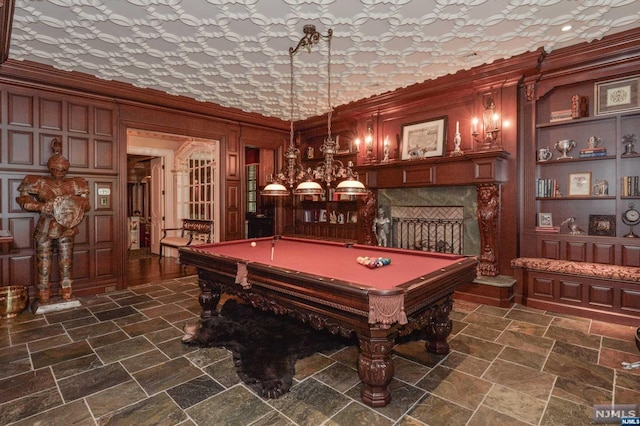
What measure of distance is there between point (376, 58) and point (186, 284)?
14.7 feet

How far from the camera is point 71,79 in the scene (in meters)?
4.42

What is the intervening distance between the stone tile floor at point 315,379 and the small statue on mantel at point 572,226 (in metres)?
1.11

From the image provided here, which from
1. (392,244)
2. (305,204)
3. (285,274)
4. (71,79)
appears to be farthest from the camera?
(305,204)

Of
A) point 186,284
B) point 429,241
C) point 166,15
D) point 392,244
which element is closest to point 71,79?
point 166,15

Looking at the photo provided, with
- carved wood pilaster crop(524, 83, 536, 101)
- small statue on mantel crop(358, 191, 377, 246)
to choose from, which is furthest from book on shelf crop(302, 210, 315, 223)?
carved wood pilaster crop(524, 83, 536, 101)

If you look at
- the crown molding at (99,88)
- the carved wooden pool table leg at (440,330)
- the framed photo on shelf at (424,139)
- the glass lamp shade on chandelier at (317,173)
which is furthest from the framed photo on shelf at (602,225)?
the crown molding at (99,88)

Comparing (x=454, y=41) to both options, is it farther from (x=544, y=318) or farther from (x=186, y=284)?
(x=186, y=284)

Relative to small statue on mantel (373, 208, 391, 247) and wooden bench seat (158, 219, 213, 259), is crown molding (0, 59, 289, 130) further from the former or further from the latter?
small statue on mantel (373, 208, 391, 247)

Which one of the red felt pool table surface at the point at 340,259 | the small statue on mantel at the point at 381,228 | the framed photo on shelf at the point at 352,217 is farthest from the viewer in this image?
the framed photo on shelf at the point at 352,217

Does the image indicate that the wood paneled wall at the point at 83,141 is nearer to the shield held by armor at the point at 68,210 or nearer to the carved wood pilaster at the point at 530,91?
the shield held by armor at the point at 68,210

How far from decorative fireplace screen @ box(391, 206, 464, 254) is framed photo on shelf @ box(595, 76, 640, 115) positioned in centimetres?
205

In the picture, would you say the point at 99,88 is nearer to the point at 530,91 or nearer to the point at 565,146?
the point at 530,91

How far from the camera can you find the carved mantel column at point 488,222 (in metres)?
4.35

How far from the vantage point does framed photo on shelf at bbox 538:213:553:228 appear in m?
4.34
